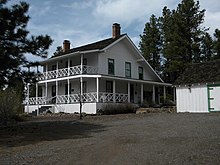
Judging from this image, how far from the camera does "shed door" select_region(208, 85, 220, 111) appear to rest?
24312mm

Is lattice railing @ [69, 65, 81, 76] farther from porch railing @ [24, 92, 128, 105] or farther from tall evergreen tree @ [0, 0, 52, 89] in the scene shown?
tall evergreen tree @ [0, 0, 52, 89]

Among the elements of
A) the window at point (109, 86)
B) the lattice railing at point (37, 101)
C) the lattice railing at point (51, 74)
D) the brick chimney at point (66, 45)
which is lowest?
the lattice railing at point (37, 101)

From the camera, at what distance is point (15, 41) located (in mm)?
14492

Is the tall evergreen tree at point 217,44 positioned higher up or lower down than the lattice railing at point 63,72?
higher up

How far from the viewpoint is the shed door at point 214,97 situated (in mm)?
24312

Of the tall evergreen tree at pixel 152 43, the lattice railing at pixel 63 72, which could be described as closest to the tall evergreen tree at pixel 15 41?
the lattice railing at pixel 63 72

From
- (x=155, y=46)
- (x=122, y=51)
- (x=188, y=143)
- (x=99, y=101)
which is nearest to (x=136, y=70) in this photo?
(x=122, y=51)

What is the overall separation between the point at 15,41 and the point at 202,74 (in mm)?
16798

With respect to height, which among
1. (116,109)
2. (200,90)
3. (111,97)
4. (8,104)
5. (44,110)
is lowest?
(44,110)

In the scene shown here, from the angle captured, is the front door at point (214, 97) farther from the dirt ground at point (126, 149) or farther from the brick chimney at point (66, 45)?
the brick chimney at point (66, 45)

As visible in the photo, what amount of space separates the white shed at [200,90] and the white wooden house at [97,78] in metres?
6.87

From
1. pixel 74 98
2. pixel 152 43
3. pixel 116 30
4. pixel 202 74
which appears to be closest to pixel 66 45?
pixel 116 30

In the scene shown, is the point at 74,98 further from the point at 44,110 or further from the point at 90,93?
the point at 44,110

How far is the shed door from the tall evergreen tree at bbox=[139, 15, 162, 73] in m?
29.7
